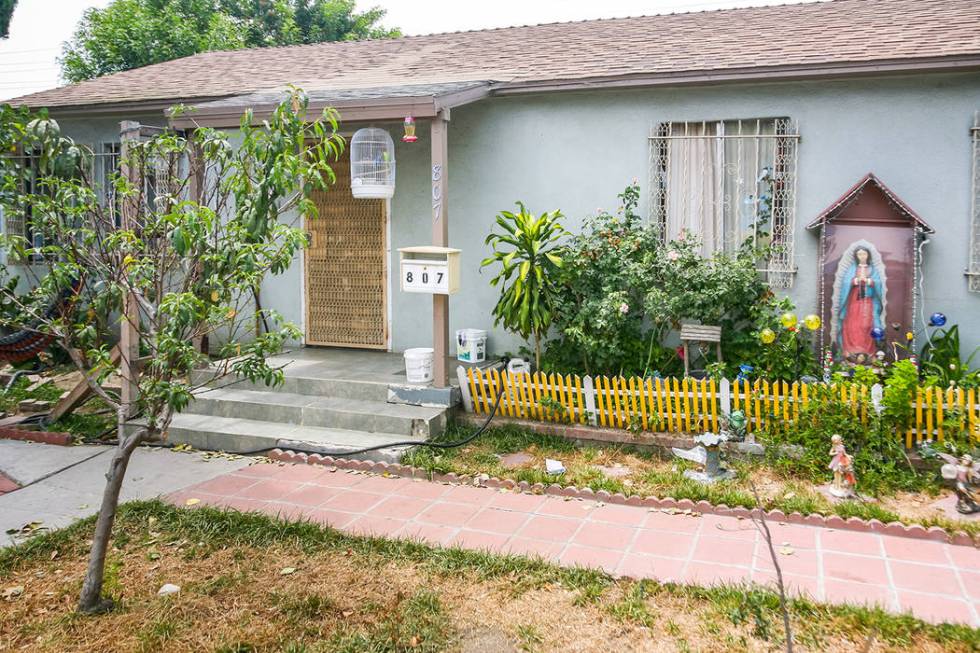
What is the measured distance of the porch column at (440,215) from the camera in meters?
7.46

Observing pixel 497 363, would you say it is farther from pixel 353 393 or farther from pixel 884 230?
pixel 884 230

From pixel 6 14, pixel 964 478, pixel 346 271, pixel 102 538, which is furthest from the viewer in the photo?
pixel 6 14

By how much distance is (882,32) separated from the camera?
814cm

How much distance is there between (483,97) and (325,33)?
2219 cm

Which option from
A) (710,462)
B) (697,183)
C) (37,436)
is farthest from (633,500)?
(37,436)

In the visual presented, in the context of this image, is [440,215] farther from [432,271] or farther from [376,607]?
[376,607]

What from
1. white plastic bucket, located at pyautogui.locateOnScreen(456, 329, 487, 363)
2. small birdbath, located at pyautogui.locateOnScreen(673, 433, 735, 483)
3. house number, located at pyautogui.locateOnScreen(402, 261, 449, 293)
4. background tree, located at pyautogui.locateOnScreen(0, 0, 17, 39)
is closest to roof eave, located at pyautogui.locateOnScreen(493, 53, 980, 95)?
house number, located at pyautogui.locateOnScreen(402, 261, 449, 293)

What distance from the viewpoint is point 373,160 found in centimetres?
804

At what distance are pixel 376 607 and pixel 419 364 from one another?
3.76m

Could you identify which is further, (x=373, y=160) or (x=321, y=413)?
(x=373, y=160)

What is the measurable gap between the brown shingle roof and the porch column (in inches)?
56.9

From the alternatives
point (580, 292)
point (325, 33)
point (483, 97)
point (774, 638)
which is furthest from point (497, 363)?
point (325, 33)

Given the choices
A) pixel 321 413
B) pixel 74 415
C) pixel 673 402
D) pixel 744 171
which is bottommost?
pixel 74 415

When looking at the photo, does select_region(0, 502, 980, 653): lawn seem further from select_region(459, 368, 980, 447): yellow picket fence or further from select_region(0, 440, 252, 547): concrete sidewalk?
select_region(459, 368, 980, 447): yellow picket fence
